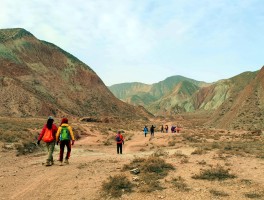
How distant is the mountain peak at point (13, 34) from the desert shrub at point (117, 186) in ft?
300

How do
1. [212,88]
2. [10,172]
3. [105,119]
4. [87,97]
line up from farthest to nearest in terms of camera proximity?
[212,88] → [87,97] → [105,119] → [10,172]

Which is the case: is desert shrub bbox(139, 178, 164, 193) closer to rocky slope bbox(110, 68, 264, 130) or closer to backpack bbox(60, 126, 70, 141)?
backpack bbox(60, 126, 70, 141)

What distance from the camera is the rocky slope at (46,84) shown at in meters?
71.5

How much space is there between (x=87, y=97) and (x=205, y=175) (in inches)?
3399

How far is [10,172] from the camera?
1264 centimetres

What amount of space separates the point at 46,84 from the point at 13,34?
23372 mm

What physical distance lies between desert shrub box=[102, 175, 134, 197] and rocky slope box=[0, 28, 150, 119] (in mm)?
61449

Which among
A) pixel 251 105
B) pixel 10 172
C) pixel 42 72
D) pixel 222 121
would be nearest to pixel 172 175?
pixel 10 172

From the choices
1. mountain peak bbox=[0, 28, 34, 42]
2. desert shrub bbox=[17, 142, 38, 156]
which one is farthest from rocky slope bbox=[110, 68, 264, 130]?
mountain peak bbox=[0, 28, 34, 42]

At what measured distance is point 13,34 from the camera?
317ft

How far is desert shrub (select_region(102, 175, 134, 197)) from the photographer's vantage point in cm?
899

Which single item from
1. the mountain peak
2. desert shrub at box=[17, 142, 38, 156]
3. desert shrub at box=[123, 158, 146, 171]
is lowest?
desert shrub at box=[123, 158, 146, 171]

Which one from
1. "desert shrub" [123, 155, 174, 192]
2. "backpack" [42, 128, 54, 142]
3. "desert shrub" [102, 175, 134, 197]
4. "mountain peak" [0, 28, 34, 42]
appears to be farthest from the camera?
"mountain peak" [0, 28, 34, 42]

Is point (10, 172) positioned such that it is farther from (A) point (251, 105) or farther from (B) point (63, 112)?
(B) point (63, 112)
